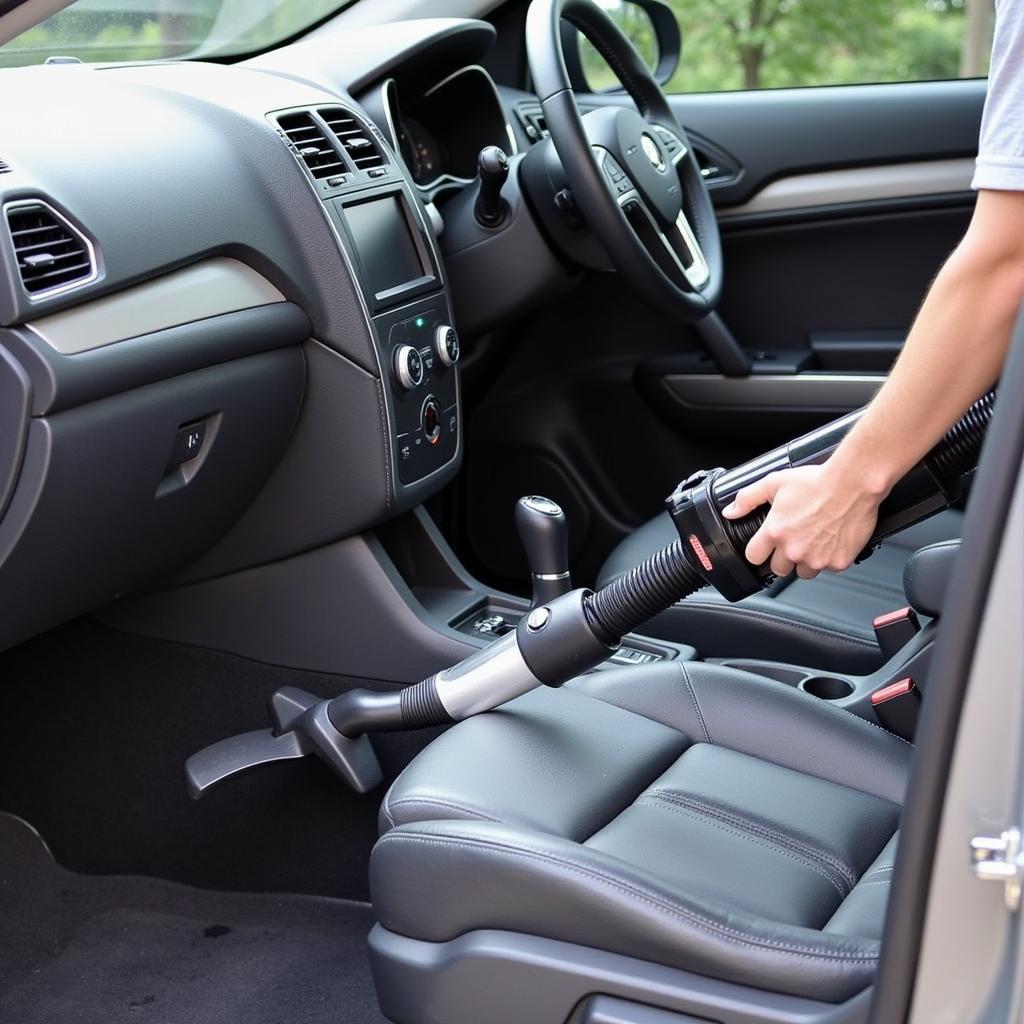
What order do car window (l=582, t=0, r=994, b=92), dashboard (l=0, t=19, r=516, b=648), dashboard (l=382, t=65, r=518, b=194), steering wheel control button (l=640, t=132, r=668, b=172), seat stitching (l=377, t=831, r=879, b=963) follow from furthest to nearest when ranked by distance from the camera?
car window (l=582, t=0, r=994, b=92) < dashboard (l=382, t=65, r=518, b=194) < steering wheel control button (l=640, t=132, r=668, b=172) < dashboard (l=0, t=19, r=516, b=648) < seat stitching (l=377, t=831, r=879, b=963)

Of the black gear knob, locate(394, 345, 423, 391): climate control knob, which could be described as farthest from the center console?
the black gear knob

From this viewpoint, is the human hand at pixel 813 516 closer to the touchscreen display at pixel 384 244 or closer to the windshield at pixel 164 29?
the touchscreen display at pixel 384 244

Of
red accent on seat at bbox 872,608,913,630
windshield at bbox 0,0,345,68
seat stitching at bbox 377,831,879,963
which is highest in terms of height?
windshield at bbox 0,0,345,68

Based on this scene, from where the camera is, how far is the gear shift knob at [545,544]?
1565mm

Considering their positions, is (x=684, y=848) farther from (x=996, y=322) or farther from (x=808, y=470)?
(x=996, y=322)

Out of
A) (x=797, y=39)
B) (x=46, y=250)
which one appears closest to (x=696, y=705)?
(x=46, y=250)

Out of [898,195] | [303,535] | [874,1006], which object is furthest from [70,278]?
[898,195]

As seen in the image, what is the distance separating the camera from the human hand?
1.15 meters

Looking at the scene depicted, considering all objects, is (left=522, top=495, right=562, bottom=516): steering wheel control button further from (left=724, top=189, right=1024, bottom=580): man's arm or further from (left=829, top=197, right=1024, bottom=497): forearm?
(left=829, top=197, right=1024, bottom=497): forearm

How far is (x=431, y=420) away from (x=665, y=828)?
779 millimetres

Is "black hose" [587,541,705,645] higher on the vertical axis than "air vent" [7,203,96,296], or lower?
lower

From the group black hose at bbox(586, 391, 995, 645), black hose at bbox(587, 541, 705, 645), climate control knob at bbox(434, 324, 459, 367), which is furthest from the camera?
climate control knob at bbox(434, 324, 459, 367)

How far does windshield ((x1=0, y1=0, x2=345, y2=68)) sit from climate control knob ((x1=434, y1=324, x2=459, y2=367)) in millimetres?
544

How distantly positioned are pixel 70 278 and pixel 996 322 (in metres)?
0.86
